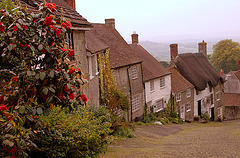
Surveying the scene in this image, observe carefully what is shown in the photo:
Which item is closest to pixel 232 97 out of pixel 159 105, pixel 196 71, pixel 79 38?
pixel 196 71

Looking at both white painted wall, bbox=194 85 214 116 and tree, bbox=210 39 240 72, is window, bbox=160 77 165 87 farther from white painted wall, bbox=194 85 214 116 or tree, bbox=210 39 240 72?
tree, bbox=210 39 240 72

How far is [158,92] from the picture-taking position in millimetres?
27516

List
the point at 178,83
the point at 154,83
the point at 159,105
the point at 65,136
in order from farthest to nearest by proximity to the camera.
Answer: the point at 178,83
the point at 159,105
the point at 154,83
the point at 65,136

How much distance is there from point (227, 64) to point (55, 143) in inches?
3365

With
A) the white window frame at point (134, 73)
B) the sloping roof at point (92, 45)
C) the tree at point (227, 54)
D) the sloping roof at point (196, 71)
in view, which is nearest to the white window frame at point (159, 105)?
the white window frame at point (134, 73)

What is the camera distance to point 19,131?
5.20 metres

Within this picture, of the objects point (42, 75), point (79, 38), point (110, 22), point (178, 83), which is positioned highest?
point (110, 22)

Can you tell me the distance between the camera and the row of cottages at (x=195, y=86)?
3119cm

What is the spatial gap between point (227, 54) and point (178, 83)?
58.2 m

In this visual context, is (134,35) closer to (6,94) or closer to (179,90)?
(179,90)

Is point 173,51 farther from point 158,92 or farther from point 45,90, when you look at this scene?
point 45,90

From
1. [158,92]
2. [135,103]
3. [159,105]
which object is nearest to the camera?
[135,103]

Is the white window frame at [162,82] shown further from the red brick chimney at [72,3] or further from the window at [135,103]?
the red brick chimney at [72,3]

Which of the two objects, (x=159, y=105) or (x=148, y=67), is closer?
(x=148, y=67)
